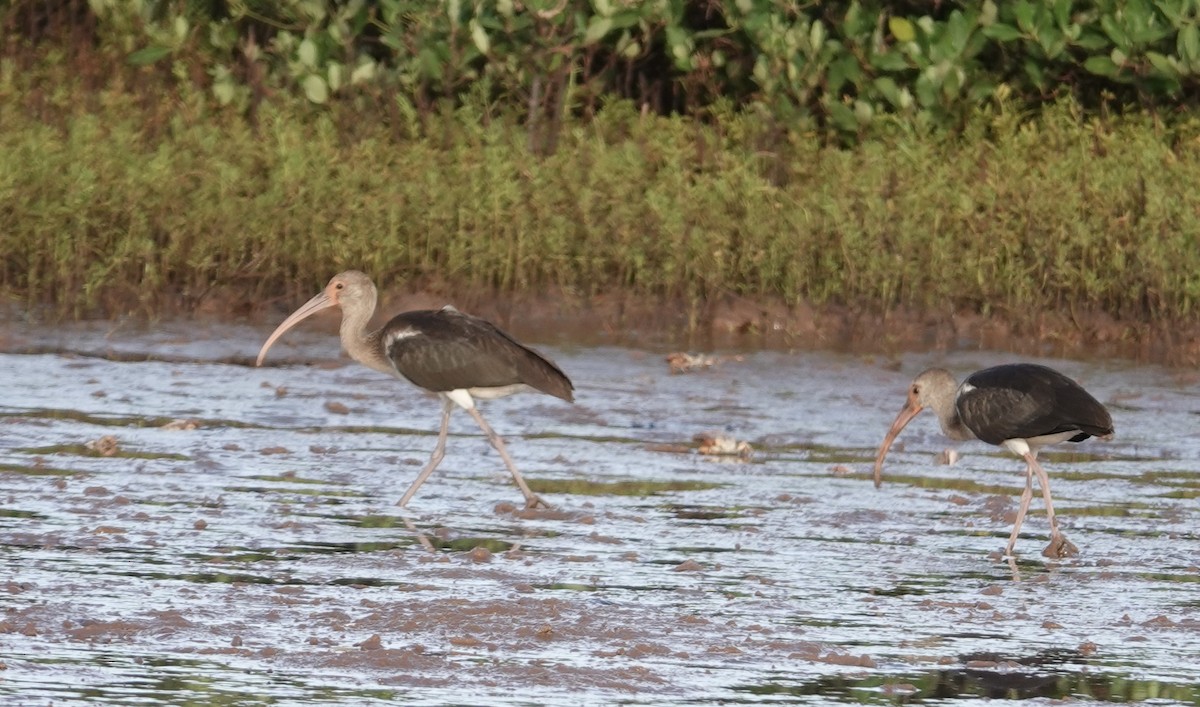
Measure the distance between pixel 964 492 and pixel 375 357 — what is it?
101 inches

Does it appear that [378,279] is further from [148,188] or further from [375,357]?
[375,357]

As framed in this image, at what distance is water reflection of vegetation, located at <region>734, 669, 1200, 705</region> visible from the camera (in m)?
5.45

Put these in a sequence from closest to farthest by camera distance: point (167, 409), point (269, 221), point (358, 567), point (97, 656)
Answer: point (97, 656), point (358, 567), point (167, 409), point (269, 221)

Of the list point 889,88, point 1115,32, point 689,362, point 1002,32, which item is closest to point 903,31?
point 889,88

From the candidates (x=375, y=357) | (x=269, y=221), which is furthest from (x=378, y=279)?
(x=375, y=357)

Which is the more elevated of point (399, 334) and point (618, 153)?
point (618, 153)

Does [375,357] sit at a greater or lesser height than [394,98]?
lesser

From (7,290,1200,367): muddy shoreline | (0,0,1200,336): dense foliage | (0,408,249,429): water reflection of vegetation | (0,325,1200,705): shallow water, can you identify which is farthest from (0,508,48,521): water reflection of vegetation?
(0,0,1200,336): dense foliage

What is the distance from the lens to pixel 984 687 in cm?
557

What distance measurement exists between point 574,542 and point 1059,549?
5.58 feet

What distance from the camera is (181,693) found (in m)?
5.24

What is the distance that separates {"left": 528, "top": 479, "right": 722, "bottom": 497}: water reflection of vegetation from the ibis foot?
155 centimetres

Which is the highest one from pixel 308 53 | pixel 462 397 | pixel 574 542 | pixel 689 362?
pixel 308 53

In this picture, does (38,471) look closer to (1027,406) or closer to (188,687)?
(188,687)
